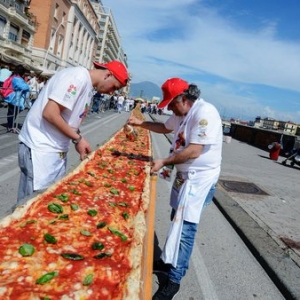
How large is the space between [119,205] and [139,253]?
4.19ft

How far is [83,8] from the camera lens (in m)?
75.6

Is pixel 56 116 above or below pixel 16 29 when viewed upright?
below

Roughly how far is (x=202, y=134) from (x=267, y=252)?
2883 mm

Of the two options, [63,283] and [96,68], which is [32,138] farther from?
[63,283]

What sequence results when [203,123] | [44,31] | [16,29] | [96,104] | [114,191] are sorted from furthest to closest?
[44,31]
[16,29]
[96,104]
[114,191]
[203,123]

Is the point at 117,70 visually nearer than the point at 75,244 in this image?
No

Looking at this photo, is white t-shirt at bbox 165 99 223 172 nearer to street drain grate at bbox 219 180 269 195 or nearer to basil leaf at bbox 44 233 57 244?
basil leaf at bbox 44 233 57 244

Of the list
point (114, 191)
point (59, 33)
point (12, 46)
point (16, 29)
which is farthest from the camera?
point (59, 33)

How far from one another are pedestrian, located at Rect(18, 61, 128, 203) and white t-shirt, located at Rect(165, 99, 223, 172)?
0.83 m

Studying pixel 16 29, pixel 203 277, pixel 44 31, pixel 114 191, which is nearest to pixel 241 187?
pixel 203 277

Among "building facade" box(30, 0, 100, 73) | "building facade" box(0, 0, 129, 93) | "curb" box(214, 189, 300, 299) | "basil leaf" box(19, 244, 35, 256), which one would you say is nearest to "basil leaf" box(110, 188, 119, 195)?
"basil leaf" box(19, 244, 35, 256)

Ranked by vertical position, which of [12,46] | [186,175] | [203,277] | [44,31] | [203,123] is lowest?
[203,277]

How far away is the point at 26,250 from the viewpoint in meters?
2.64

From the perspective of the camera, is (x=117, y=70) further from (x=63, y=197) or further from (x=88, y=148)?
(x=63, y=197)
